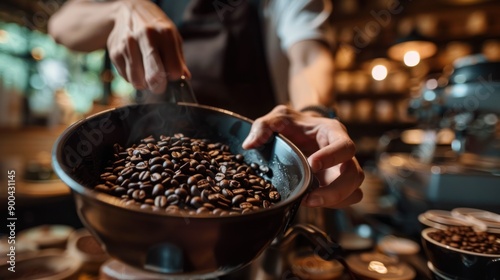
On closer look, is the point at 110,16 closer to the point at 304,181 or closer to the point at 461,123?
the point at 304,181

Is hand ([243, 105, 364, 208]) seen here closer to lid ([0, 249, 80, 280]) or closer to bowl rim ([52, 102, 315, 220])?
bowl rim ([52, 102, 315, 220])

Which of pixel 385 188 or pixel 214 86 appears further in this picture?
pixel 385 188

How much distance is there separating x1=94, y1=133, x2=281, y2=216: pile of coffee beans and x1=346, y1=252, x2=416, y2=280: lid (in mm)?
385

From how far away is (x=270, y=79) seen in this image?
48.8 inches

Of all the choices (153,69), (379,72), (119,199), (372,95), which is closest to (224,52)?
(153,69)

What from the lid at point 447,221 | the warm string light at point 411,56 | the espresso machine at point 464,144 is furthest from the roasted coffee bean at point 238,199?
the warm string light at point 411,56

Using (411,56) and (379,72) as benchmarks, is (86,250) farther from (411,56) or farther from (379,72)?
(379,72)

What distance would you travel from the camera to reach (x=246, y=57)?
1.15 meters

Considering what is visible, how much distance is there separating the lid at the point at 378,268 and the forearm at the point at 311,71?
484mm

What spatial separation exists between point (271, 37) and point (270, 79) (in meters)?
0.17

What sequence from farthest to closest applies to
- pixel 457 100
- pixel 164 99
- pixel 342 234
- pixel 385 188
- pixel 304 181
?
1. pixel 385 188
2. pixel 457 100
3. pixel 342 234
4. pixel 164 99
5. pixel 304 181

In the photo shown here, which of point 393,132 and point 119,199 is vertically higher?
point 119,199

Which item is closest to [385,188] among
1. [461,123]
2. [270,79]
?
[461,123]

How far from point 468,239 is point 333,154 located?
377 mm
